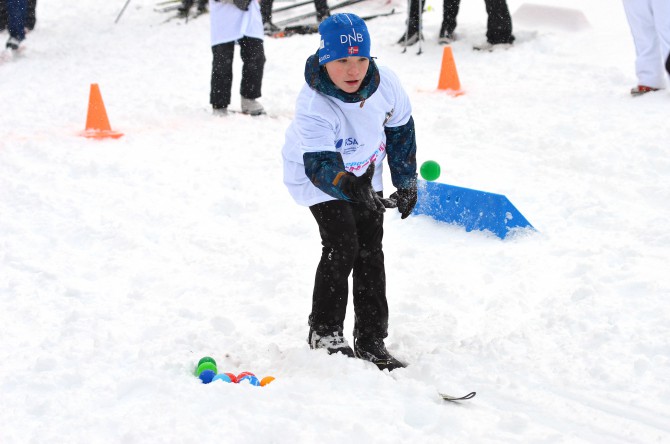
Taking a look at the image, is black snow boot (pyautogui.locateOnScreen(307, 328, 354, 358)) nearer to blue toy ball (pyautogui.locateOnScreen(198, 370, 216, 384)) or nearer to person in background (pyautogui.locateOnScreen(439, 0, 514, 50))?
blue toy ball (pyautogui.locateOnScreen(198, 370, 216, 384))

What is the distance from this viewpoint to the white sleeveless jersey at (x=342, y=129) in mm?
2924

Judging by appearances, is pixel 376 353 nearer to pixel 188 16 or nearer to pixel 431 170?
pixel 431 170

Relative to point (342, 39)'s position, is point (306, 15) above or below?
below

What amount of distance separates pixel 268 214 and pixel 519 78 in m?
3.79

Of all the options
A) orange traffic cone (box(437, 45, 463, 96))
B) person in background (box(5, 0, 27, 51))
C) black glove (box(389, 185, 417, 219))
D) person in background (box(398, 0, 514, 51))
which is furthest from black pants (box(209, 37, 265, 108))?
person in background (box(5, 0, 27, 51))

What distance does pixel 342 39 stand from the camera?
292cm

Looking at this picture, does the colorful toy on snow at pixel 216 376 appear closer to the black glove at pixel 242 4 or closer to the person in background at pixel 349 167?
the person in background at pixel 349 167

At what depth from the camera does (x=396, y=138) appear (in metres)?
3.30

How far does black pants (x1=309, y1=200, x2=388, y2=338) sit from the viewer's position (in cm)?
314

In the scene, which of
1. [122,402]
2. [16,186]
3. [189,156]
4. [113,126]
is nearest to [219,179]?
[189,156]

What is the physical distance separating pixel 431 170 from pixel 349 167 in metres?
1.86

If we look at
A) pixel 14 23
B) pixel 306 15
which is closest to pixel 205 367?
pixel 306 15

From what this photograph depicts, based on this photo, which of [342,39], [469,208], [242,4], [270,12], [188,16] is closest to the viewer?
[342,39]

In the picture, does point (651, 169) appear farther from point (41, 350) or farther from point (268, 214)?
point (41, 350)
